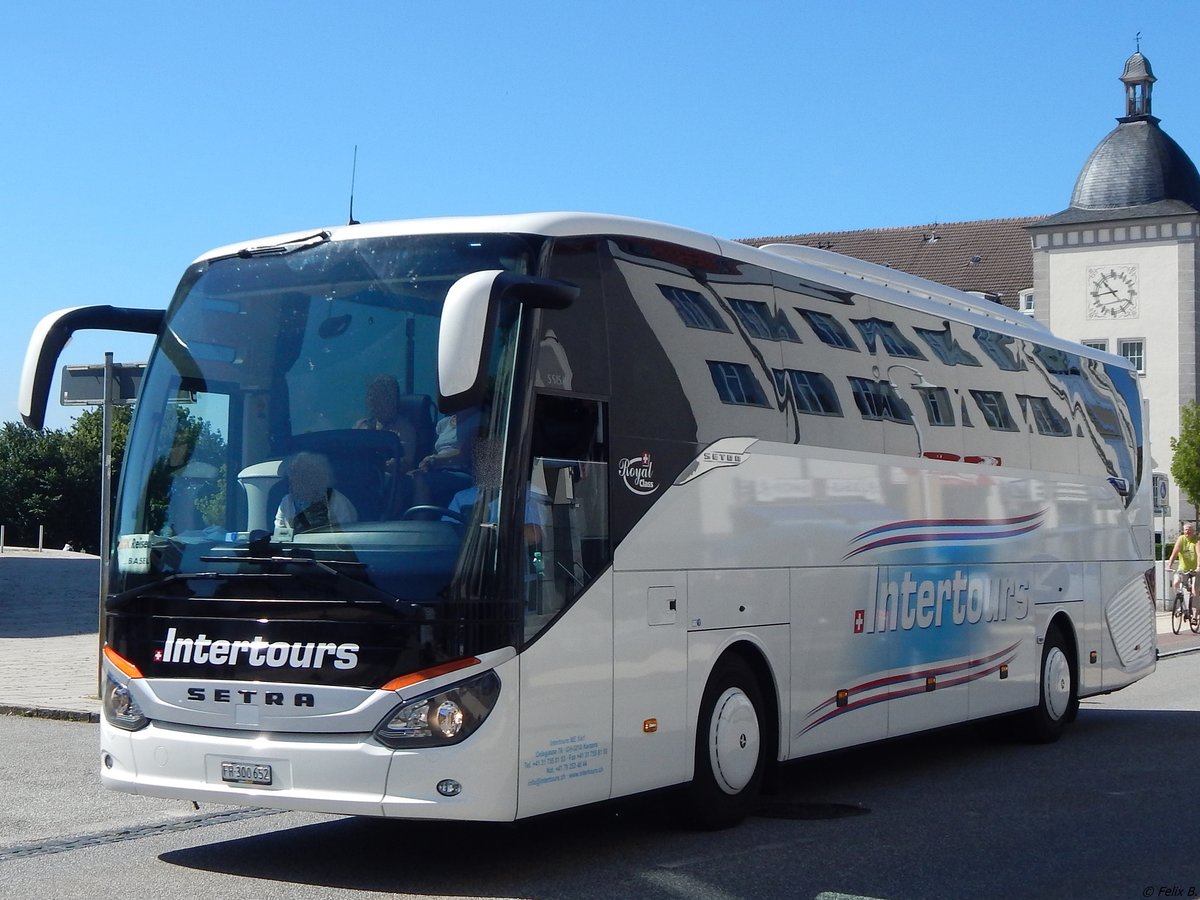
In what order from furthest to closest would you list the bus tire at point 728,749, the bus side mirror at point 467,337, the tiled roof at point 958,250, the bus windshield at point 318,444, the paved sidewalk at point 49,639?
1. the tiled roof at point 958,250
2. the paved sidewalk at point 49,639
3. the bus tire at point 728,749
4. the bus windshield at point 318,444
5. the bus side mirror at point 467,337

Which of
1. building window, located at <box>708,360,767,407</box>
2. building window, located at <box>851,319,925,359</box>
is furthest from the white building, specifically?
building window, located at <box>708,360,767,407</box>

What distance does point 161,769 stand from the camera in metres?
7.71

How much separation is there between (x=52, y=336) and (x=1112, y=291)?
65.4 m

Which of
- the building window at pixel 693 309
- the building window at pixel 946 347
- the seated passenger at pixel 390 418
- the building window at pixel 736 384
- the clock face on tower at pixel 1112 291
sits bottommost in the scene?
the seated passenger at pixel 390 418

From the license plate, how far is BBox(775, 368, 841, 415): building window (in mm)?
4143

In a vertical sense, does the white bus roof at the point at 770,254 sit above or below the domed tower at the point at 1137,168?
below

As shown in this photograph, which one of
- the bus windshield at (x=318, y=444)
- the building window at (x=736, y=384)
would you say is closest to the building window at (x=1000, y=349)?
the building window at (x=736, y=384)

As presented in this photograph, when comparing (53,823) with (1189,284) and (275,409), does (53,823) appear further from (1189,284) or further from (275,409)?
(1189,284)

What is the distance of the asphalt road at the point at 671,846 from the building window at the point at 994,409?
2789mm

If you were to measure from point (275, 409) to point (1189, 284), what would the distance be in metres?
64.8

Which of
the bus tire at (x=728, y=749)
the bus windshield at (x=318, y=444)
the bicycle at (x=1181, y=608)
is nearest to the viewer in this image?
the bus windshield at (x=318, y=444)

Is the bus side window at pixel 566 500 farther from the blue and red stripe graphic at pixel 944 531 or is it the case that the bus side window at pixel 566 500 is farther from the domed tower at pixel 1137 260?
the domed tower at pixel 1137 260

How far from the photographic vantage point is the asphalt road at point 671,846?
766 cm

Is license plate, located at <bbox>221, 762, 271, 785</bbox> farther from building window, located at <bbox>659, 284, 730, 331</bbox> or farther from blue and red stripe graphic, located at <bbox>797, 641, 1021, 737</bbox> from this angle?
blue and red stripe graphic, located at <bbox>797, 641, 1021, 737</bbox>
